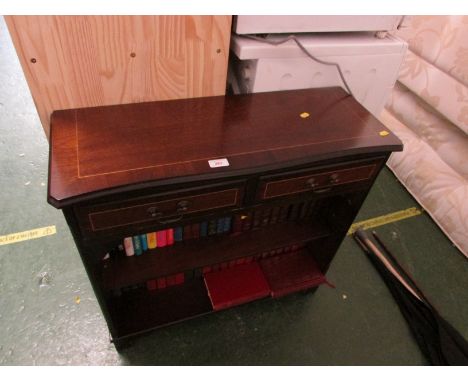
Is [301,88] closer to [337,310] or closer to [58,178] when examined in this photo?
[58,178]

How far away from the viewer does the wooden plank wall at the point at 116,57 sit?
0.79 m

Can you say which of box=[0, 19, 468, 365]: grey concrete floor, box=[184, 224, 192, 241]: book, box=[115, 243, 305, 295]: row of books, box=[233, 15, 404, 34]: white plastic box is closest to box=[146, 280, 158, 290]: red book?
box=[115, 243, 305, 295]: row of books

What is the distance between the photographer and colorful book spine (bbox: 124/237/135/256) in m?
1.03

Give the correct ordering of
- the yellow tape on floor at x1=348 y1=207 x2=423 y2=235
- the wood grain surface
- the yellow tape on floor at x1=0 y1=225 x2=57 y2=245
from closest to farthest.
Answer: the wood grain surface
the yellow tape on floor at x1=0 y1=225 x2=57 y2=245
the yellow tape on floor at x1=348 y1=207 x2=423 y2=235

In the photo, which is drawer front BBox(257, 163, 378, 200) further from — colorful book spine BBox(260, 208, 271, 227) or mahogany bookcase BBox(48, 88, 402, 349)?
colorful book spine BBox(260, 208, 271, 227)

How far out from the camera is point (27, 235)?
149cm

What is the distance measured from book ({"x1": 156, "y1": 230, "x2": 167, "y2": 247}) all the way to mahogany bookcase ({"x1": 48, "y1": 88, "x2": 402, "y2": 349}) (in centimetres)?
2

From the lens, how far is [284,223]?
4.05ft

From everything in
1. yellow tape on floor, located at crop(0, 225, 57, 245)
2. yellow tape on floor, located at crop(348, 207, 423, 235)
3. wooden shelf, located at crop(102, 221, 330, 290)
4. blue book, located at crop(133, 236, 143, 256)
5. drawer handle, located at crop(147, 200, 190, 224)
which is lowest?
yellow tape on floor, located at crop(0, 225, 57, 245)

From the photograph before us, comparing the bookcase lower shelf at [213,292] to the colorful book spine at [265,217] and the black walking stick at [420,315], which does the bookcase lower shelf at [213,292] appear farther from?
the black walking stick at [420,315]

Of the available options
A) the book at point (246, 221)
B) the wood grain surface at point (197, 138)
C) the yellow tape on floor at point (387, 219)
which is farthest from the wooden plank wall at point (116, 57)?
the yellow tape on floor at point (387, 219)

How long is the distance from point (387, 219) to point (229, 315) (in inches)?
39.3

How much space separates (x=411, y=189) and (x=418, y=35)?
84cm
